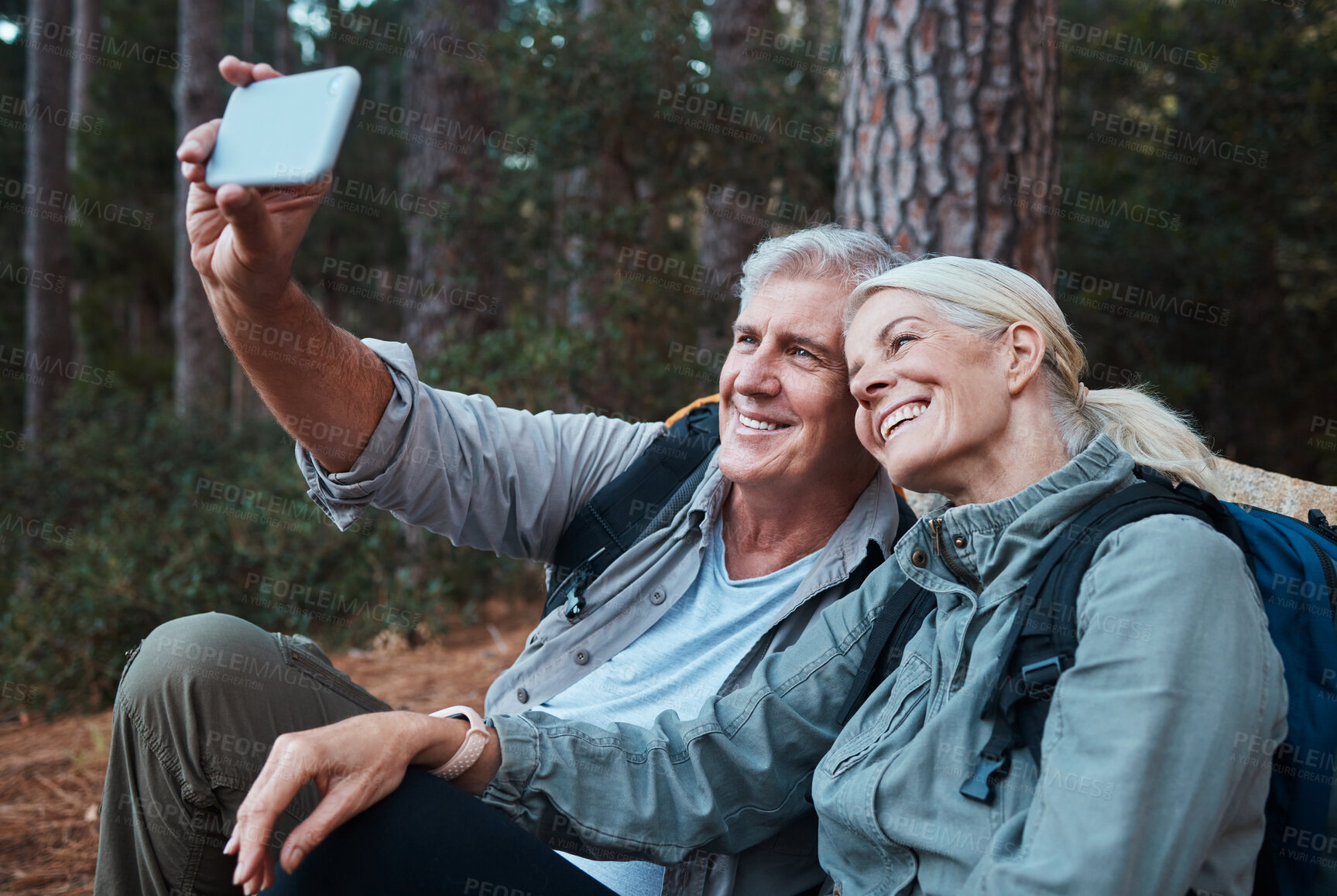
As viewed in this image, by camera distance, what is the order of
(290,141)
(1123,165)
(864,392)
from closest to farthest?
(290,141) → (864,392) → (1123,165)

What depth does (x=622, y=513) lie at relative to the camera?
255 cm

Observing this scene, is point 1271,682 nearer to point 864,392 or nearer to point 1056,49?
point 864,392

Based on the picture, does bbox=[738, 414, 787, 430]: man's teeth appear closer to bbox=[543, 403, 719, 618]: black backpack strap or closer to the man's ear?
bbox=[543, 403, 719, 618]: black backpack strap

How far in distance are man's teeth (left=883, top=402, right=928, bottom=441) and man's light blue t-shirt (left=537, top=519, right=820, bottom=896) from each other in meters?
0.59

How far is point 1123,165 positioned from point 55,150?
10.8 m

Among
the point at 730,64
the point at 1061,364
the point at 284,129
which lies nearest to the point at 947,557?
the point at 1061,364

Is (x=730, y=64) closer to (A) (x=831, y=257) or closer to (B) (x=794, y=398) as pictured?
(A) (x=831, y=257)

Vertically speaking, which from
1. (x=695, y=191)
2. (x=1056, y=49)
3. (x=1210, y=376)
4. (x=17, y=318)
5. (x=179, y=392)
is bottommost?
(x=17, y=318)

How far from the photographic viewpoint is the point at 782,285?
250 cm

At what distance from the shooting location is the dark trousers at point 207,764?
5.70ft

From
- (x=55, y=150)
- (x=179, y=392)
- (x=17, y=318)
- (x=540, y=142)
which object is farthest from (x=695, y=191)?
(x=17, y=318)

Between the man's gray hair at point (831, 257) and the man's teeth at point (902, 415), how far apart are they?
1.97ft

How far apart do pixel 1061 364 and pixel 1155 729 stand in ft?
2.52

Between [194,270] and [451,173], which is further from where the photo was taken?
[194,270]
